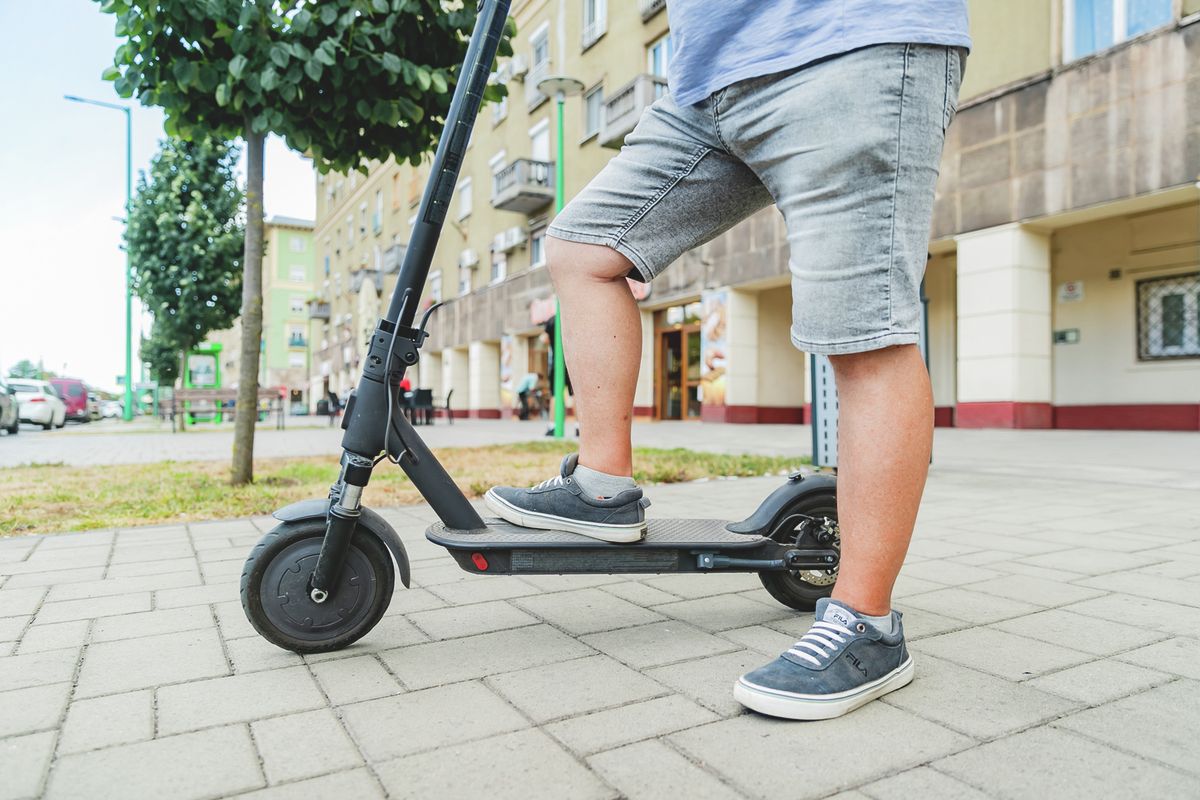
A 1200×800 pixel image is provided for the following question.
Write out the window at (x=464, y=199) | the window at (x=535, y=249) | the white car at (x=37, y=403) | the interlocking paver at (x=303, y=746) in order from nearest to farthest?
the interlocking paver at (x=303, y=746), the white car at (x=37, y=403), the window at (x=535, y=249), the window at (x=464, y=199)

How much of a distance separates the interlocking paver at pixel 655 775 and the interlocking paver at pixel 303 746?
423 millimetres

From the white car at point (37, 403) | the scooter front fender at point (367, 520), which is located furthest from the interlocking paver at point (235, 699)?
the white car at point (37, 403)

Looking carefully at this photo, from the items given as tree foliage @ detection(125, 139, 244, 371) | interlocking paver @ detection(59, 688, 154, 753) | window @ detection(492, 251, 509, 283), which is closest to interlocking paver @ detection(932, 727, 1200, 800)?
interlocking paver @ detection(59, 688, 154, 753)

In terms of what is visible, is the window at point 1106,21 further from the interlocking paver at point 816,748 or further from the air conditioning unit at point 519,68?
the air conditioning unit at point 519,68

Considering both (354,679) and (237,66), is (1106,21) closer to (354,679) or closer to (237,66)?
(237,66)

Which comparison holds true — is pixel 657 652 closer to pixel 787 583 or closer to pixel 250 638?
pixel 787 583

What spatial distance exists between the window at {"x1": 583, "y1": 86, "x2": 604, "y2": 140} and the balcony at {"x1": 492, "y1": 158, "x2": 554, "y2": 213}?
2057 millimetres

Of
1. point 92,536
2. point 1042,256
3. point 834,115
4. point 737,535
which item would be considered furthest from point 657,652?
point 1042,256

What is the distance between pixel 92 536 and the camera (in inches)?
150

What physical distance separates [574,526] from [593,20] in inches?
924

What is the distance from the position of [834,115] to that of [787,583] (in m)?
1.25

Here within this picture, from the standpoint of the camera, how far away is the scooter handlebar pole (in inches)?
80.0

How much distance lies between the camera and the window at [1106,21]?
36.0ft

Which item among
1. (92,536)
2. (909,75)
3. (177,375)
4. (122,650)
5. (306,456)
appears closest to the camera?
(909,75)
